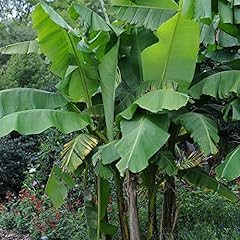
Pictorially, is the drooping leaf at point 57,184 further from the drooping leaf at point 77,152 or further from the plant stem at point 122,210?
the plant stem at point 122,210

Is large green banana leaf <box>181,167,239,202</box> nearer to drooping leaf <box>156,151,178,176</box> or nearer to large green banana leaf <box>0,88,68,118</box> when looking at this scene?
drooping leaf <box>156,151,178,176</box>

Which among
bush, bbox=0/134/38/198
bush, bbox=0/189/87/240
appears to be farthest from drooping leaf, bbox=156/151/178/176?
bush, bbox=0/134/38/198

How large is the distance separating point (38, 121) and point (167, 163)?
4.41 ft

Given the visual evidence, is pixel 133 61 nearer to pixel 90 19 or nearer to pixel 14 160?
pixel 90 19

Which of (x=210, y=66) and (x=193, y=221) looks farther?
(x=210, y=66)

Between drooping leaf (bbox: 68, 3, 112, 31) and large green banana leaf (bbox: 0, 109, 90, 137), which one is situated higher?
drooping leaf (bbox: 68, 3, 112, 31)

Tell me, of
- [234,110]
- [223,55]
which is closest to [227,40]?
[223,55]

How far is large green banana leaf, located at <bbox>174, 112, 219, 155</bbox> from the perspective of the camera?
4367 millimetres

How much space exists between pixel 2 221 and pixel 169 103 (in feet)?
13.7

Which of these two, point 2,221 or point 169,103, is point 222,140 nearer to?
point 169,103

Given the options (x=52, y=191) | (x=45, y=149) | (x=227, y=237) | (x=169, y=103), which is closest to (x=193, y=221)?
(x=227, y=237)

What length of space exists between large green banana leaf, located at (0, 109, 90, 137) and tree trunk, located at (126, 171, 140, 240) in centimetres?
80

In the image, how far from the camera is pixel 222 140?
579cm

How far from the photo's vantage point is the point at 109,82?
16.3 ft
